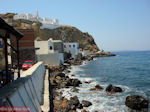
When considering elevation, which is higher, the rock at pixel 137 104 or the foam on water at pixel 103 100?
the rock at pixel 137 104

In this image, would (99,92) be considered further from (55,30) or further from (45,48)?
(55,30)

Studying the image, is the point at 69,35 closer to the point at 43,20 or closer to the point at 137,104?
the point at 43,20

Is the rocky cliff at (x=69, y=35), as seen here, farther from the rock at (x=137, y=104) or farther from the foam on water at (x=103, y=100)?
the rock at (x=137, y=104)

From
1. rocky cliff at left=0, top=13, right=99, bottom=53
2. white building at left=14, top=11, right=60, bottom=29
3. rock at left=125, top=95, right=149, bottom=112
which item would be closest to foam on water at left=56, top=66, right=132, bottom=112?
rock at left=125, top=95, right=149, bottom=112

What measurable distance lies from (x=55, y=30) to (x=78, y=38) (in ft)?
67.1

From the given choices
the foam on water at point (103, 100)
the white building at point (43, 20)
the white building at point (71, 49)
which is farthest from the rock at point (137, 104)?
the white building at point (43, 20)

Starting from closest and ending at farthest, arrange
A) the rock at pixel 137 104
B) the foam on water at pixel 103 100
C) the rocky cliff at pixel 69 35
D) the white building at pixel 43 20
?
Result: 1. the rock at pixel 137 104
2. the foam on water at pixel 103 100
3. the white building at pixel 43 20
4. the rocky cliff at pixel 69 35

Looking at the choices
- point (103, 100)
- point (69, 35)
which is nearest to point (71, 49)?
point (69, 35)

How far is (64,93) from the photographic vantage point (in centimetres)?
1973

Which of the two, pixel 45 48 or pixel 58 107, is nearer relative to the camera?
pixel 58 107

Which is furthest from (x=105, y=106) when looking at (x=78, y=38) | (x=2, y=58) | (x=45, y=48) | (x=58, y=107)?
(x=78, y=38)

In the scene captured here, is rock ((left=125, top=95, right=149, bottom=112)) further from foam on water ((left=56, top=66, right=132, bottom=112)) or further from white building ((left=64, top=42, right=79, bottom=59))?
white building ((left=64, top=42, right=79, bottom=59))

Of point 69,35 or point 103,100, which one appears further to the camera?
point 69,35

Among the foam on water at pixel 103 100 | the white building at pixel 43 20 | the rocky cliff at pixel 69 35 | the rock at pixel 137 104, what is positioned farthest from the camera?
the rocky cliff at pixel 69 35
